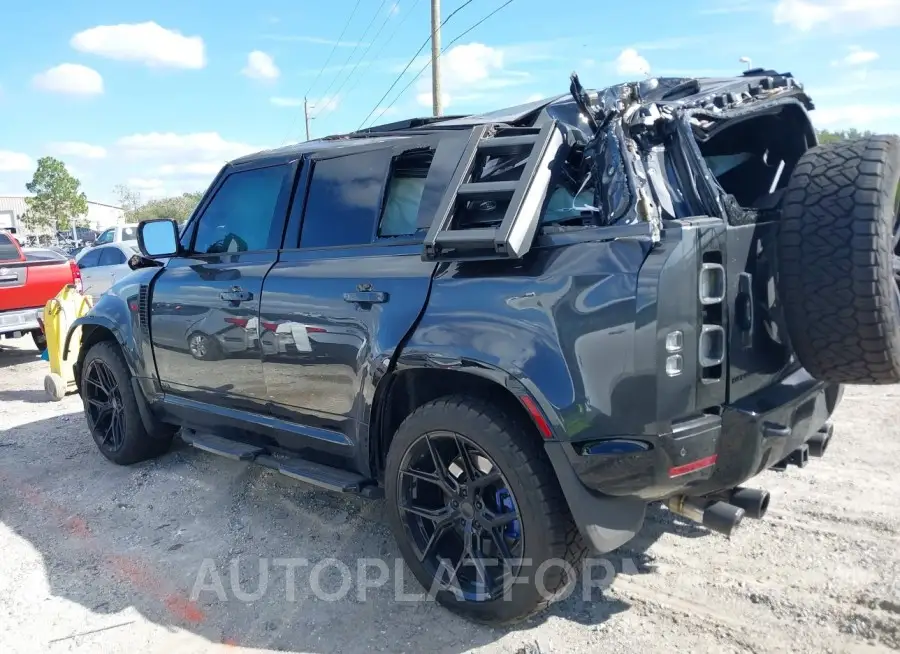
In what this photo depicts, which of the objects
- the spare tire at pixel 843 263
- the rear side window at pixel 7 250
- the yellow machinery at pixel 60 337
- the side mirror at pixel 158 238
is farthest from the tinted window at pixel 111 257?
the spare tire at pixel 843 263

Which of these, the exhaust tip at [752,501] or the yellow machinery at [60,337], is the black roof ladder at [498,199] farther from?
the yellow machinery at [60,337]

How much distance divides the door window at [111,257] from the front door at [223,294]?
36.3ft

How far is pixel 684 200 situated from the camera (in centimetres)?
261

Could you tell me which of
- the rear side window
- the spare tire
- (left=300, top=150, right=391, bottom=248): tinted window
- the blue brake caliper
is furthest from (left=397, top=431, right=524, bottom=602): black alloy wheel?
the rear side window

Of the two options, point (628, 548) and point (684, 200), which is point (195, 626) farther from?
point (684, 200)

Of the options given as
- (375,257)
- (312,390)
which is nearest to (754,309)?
(375,257)

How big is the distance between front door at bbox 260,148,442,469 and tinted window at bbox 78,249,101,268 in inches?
512

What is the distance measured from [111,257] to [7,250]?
16.8ft

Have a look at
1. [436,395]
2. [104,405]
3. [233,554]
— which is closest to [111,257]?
[104,405]

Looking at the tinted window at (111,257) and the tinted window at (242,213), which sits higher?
the tinted window at (242,213)

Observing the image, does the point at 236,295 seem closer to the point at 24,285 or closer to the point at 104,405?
the point at 104,405

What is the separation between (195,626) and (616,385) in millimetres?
2121

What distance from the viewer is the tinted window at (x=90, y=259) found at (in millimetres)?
14969

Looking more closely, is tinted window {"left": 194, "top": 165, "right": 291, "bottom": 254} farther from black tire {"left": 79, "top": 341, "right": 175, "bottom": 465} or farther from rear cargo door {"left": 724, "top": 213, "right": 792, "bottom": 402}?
rear cargo door {"left": 724, "top": 213, "right": 792, "bottom": 402}
